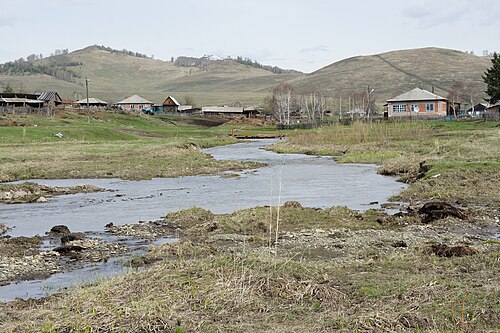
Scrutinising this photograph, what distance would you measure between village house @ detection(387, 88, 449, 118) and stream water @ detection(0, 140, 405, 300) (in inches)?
2707

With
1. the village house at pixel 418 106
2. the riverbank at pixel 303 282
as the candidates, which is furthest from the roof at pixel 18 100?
the riverbank at pixel 303 282

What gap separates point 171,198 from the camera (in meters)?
30.0

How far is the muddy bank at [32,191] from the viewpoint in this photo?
96.1 ft

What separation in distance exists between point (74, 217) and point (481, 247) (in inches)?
604

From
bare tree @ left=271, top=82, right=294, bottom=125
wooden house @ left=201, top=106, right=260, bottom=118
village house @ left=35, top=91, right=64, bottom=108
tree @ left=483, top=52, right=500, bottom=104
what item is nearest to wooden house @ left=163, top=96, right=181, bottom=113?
wooden house @ left=201, top=106, right=260, bottom=118

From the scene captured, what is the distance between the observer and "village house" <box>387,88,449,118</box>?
108 m

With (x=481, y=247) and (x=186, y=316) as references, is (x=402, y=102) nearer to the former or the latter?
(x=481, y=247)

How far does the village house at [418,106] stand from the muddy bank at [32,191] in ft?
275

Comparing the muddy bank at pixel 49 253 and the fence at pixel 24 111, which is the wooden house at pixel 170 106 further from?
the muddy bank at pixel 49 253

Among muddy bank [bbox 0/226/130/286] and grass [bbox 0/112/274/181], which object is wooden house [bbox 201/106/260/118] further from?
muddy bank [bbox 0/226/130/286]

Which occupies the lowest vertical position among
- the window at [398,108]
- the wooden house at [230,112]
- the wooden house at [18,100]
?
the window at [398,108]

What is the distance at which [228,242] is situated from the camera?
731 inches

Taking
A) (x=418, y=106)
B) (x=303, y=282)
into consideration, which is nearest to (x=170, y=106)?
(x=418, y=106)

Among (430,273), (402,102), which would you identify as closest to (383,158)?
(430,273)
